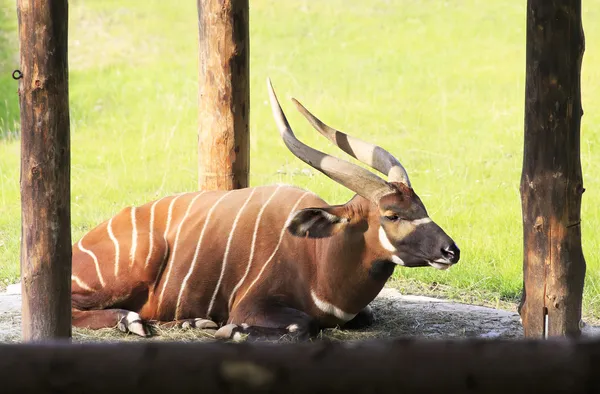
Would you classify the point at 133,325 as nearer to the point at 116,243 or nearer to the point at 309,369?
the point at 116,243

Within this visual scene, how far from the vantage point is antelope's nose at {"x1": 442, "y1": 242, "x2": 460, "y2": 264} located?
5.13 meters

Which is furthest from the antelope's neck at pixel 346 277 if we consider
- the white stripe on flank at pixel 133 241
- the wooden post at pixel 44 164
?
the wooden post at pixel 44 164

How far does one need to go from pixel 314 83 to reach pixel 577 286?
31.4 feet

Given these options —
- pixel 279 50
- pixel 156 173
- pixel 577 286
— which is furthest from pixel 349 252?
pixel 279 50

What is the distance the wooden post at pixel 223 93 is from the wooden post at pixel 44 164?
7.58 ft

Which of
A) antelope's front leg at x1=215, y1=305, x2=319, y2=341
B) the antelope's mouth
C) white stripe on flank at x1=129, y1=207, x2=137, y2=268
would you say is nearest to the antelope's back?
white stripe on flank at x1=129, y1=207, x2=137, y2=268

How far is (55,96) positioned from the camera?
4.12m

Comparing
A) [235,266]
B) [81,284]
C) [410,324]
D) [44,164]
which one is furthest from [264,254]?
[44,164]

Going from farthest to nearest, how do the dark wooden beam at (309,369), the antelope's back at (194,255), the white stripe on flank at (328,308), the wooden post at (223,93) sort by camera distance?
the wooden post at (223,93), the antelope's back at (194,255), the white stripe on flank at (328,308), the dark wooden beam at (309,369)

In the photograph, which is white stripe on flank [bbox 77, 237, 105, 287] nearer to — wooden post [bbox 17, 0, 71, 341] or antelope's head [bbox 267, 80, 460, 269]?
antelope's head [bbox 267, 80, 460, 269]

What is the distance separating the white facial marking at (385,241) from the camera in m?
5.37

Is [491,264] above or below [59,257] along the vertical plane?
Result: below

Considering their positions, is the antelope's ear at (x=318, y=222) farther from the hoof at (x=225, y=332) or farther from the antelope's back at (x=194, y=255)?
the hoof at (x=225, y=332)

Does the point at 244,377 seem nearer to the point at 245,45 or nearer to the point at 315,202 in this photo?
the point at 315,202
